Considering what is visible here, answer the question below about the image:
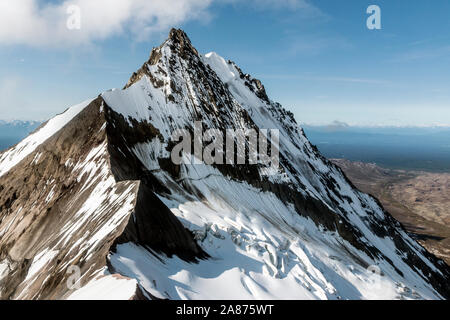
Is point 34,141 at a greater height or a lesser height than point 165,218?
greater

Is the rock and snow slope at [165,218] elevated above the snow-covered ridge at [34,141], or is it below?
below

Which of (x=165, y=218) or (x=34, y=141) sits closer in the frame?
(x=165, y=218)

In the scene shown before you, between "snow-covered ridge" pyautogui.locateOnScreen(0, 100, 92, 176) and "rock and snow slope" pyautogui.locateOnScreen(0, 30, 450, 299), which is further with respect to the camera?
"snow-covered ridge" pyautogui.locateOnScreen(0, 100, 92, 176)

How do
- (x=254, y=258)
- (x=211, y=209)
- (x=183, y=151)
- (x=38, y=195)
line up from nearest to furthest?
(x=254, y=258) < (x=38, y=195) < (x=211, y=209) < (x=183, y=151)

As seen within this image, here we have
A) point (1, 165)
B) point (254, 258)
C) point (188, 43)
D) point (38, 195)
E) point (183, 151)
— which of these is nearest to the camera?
point (254, 258)

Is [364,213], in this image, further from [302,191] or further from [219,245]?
[219,245]

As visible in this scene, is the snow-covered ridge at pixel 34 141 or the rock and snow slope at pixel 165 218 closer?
the rock and snow slope at pixel 165 218

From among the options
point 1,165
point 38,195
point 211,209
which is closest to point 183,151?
point 211,209

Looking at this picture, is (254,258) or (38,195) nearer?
(254,258)
